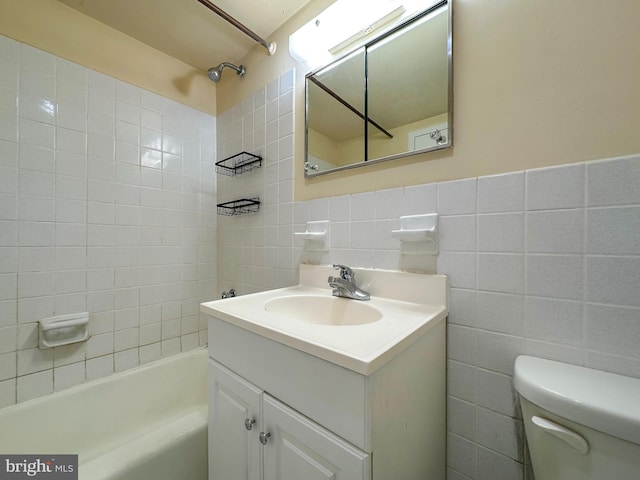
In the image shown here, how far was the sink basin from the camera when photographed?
0.90 meters

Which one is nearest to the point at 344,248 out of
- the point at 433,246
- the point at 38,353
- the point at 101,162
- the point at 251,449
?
the point at 433,246

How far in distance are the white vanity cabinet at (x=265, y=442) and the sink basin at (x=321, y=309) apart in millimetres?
278

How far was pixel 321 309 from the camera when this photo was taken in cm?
100

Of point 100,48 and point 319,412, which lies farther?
point 100,48

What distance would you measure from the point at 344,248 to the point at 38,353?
59.3 inches

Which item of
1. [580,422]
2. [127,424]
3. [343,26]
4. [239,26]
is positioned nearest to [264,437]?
[580,422]

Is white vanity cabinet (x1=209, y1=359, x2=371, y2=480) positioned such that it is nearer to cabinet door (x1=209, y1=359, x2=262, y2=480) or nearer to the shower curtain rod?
cabinet door (x1=209, y1=359, x2=262, y2=480)

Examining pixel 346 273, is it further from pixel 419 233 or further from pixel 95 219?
pixel 95 219

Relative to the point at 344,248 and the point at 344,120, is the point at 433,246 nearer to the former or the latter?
the point at 344,248

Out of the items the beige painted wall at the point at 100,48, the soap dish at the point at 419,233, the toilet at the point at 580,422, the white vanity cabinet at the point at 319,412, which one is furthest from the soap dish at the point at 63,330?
the toilet at the point at 580,422

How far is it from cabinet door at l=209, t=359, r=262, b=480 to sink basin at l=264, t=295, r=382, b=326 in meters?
0.26

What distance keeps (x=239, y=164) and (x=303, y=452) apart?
56.7 inches

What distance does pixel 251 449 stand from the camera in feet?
2.33

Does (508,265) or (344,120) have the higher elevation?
(344,120)
